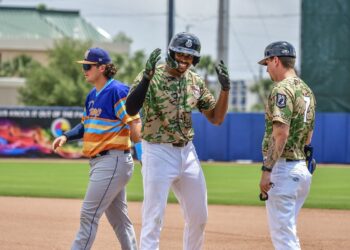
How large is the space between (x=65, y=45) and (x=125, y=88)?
4416 centimetres

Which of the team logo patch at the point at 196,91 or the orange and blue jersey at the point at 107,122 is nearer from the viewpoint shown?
the team logo patch at the point at 196,91

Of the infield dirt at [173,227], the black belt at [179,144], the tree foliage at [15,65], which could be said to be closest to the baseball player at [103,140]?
the black belt at [179,144]

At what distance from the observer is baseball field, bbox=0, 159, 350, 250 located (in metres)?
9.15

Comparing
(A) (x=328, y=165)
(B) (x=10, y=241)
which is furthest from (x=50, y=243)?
(A) (x=328, y=165)

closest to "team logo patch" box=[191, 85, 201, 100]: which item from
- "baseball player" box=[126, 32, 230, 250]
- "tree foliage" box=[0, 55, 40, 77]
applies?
"baseball player" box=[126, 32, 230, 250]

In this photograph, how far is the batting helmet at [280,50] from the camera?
6.14m

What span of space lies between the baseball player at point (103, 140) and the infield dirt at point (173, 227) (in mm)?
1895

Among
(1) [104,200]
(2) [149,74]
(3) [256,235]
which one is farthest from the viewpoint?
(3) [256,235]

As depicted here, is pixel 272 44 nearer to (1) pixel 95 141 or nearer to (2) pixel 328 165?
(1) pixel 95 141

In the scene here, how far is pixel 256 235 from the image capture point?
9688 millimetres

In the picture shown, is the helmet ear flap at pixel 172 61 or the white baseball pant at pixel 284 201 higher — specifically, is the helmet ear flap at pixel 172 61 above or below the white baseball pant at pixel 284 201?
above

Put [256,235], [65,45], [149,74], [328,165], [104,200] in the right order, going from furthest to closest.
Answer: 1. [65,45]
2. [328,165]
3. [256,235]
4. [104,200]
5. [149,74]

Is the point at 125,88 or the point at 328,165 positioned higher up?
the point at 125,88

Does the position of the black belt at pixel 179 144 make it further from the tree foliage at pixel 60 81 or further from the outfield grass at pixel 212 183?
the tree foliage at pixel 60 81
